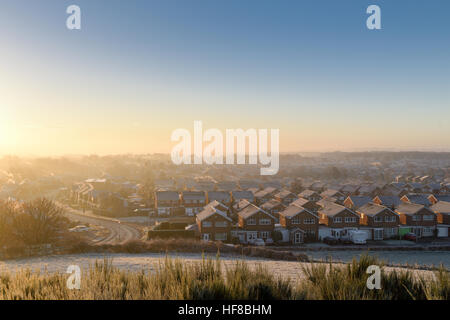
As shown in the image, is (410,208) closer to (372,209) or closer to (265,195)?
(372,209)

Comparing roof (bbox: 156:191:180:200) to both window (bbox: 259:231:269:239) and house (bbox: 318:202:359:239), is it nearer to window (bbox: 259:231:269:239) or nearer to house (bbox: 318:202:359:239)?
window (bbox: 259:231:269:239)

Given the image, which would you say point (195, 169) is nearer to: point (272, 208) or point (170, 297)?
point (272, 208)

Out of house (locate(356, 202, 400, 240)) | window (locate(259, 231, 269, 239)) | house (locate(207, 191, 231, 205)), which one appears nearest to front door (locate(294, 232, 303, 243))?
window (locate(259, 231, 269, 239))

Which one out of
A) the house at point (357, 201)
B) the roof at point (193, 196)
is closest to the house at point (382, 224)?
the house at point (357, 201)

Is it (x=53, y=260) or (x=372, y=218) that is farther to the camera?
(x=372, y=218)

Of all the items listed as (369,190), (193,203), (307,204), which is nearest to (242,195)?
(193,203)

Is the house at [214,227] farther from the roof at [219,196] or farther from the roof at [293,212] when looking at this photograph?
the roof at [219,196]

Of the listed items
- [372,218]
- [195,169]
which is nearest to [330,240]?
[372,218]
